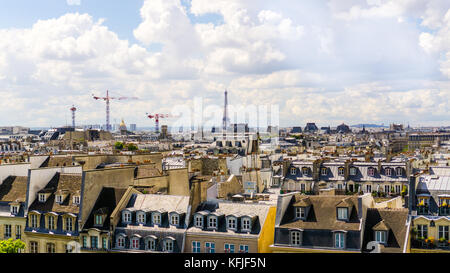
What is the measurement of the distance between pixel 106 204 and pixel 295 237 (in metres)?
8.93

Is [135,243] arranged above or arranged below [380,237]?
below

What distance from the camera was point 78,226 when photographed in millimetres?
24594

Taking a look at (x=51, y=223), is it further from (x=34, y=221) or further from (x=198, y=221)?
(x=198, y=221)

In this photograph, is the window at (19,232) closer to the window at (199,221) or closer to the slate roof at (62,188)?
the slate roof at (62,188)

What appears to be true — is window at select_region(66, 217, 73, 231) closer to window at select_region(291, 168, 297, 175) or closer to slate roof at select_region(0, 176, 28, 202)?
slate roof at select_region(0, 176, 28, 202)

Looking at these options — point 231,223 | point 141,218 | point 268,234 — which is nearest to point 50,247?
point 141,218

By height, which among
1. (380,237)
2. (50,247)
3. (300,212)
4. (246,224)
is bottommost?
(50,247)

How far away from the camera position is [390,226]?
20.5 metres

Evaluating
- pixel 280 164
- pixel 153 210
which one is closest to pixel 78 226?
pixel 153 210

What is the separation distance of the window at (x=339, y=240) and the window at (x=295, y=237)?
53.3 inches

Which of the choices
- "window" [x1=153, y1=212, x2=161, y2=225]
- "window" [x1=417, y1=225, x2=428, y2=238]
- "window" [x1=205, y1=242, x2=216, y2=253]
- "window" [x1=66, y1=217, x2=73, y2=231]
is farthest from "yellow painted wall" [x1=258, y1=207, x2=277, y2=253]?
"window" [x1=66, y1=217, x2=73, y2=231]

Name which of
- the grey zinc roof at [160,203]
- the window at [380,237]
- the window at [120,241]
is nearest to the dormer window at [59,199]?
the grey zinc roof at [160,203]

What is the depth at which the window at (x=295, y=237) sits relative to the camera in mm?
20933
